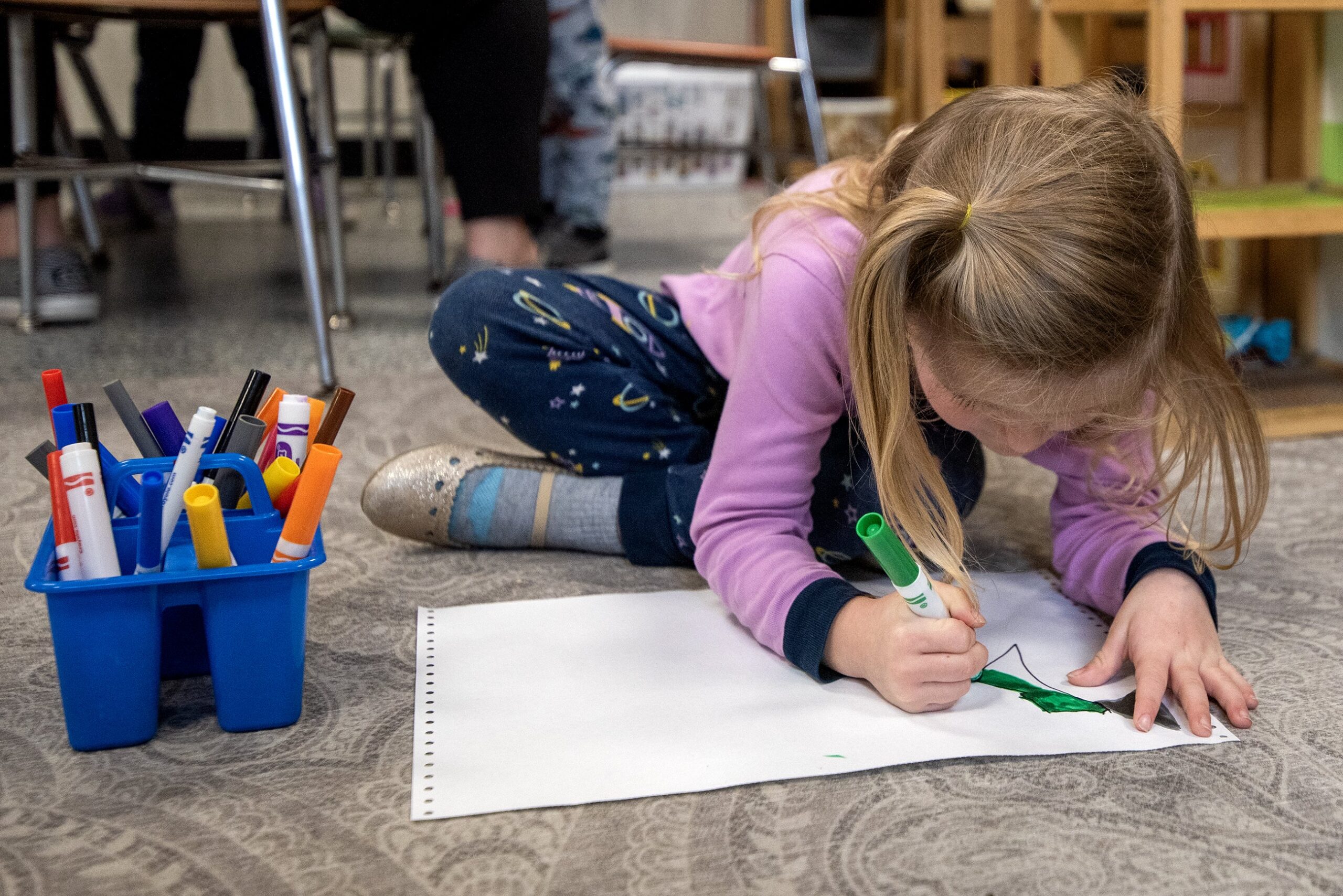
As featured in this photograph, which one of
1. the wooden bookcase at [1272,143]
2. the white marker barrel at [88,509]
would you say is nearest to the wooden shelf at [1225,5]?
the wooden bookcase at [1272,143]

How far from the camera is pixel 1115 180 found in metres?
0.51

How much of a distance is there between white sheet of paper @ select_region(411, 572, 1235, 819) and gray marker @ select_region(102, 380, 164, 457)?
175 millimetres

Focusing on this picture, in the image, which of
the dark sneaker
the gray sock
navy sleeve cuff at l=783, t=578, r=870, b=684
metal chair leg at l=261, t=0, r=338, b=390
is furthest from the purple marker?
the dark sneaker

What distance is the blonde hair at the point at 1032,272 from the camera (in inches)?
19.7

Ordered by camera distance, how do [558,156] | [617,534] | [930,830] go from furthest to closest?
[558,156]
[617,534]
[930,830]

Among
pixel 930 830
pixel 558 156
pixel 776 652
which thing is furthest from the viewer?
pixel 558 156

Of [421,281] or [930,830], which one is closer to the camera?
[930,830]

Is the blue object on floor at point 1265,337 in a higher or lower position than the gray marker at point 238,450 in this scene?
lower

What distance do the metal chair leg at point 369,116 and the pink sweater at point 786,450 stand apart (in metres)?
1.76

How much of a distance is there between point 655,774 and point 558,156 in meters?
1.40

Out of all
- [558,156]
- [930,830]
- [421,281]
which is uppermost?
[558,156]

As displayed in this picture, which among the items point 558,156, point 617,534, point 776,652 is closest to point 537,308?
point 617,534

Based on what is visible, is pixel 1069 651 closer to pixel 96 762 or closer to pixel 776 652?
pixel 776 652

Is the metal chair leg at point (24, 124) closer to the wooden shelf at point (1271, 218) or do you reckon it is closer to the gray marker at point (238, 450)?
the gray marker at point (238, 450)
